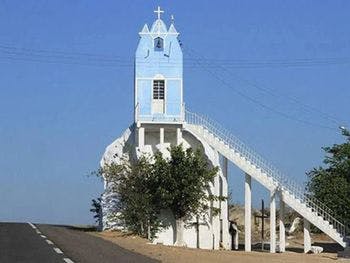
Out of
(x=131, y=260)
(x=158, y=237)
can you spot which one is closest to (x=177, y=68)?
(x=158, y=237)

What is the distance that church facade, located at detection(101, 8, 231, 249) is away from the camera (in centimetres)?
4762

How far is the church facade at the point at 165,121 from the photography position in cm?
4762

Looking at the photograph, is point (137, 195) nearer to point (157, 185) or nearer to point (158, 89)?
point (157, 185)

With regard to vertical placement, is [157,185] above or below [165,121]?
below

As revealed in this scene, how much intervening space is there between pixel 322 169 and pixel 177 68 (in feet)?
50.5

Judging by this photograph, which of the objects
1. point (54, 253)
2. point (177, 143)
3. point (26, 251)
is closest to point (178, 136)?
point (177, 143)

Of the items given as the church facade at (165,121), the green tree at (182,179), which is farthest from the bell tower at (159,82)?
the green tree at (182,179)

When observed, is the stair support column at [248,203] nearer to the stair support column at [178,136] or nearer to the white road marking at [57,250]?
the stair support column at [178,136]

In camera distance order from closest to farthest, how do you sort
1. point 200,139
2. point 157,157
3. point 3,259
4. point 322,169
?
point 3,259 → point 157,157 → point 200,139 → point 322,169

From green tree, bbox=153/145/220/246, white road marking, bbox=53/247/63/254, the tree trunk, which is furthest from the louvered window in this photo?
white road marking, bbox=53/247/63/254

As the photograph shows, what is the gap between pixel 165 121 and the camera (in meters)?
48.0

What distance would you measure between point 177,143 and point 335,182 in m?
12.2

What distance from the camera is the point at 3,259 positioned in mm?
20734

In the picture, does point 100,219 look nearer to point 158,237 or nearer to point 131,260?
point 158,237
